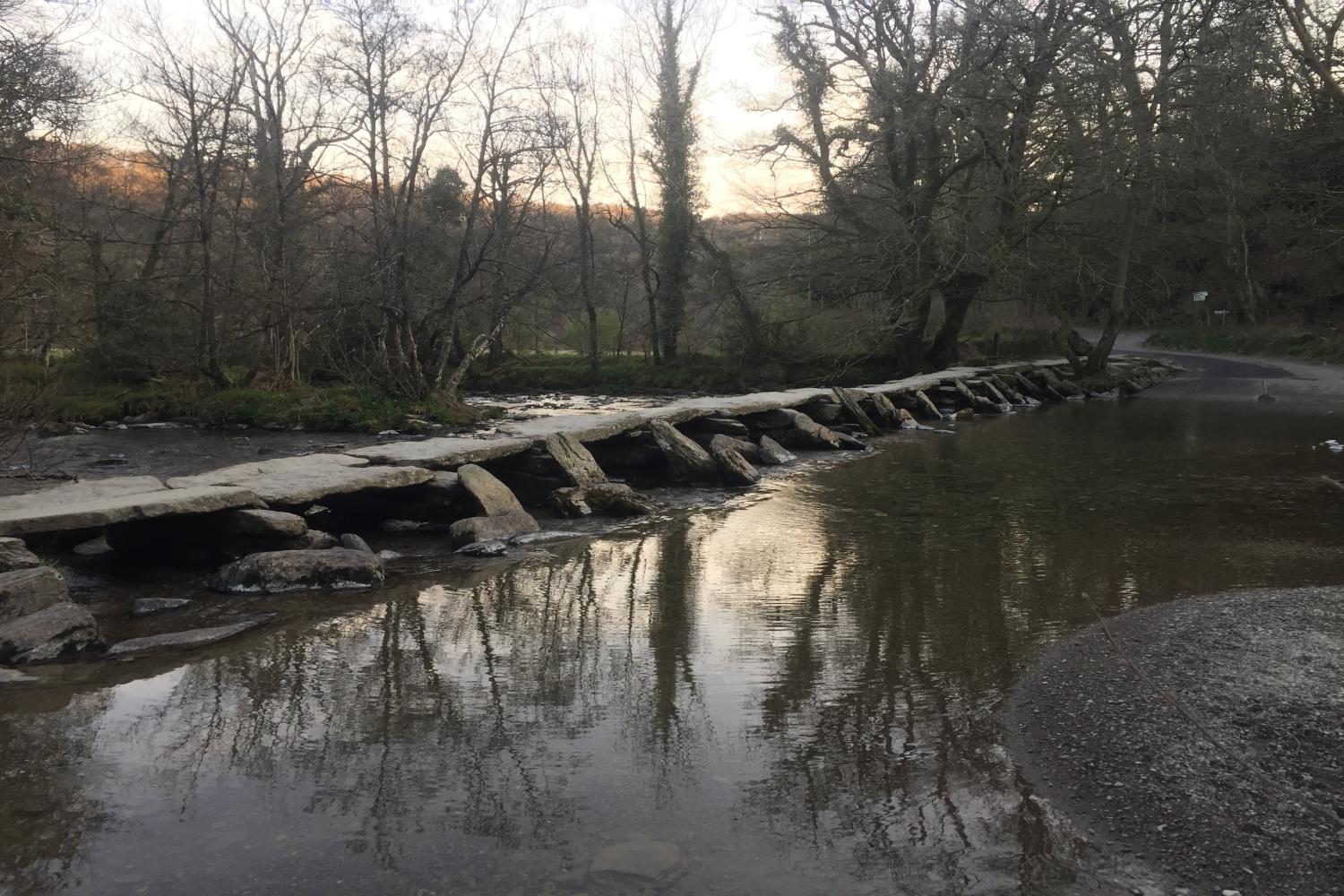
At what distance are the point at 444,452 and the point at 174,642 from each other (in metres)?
4.44

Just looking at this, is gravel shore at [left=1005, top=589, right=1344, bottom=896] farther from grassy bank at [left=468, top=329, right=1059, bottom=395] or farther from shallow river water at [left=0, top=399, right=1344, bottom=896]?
grassy bank at [left=468, top=329, right=1059, bottom=395]

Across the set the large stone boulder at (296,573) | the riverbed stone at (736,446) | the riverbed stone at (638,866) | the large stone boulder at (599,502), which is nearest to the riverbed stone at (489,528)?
the large stone boulder at (599,502)

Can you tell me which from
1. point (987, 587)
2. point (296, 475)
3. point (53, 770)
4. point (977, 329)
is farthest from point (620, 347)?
point (53, 770)

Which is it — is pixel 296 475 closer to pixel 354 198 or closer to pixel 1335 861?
pixel 1335 861

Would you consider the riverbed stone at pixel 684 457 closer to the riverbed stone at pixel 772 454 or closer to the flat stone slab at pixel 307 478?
the riverbed stone at pixel 772 454

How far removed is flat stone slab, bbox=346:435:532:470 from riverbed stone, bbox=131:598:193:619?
3.00 m

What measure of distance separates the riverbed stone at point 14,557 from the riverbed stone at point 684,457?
6866 millimetres

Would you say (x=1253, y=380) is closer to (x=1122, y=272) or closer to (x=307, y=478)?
(x=1122, y=272)

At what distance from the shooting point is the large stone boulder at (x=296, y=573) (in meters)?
6.23

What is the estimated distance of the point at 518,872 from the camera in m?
2.79

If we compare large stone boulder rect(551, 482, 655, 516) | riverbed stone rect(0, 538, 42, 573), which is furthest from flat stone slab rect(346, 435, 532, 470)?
riverbed stone rect(0, 538, 42, 573)

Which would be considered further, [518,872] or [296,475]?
[296,475]

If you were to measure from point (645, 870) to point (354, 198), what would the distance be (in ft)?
64.4

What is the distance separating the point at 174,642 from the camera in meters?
5.07
